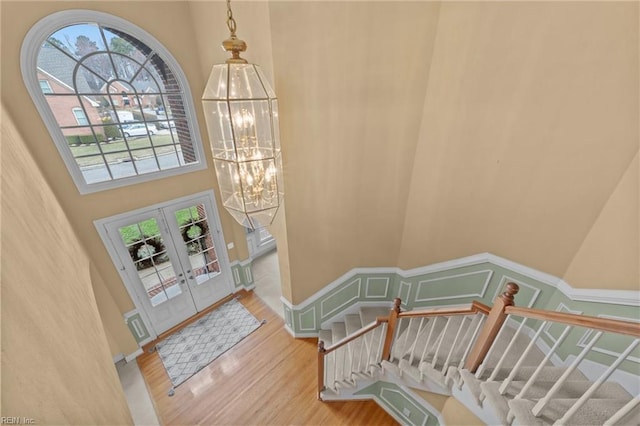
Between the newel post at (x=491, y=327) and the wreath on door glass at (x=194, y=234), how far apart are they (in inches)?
157

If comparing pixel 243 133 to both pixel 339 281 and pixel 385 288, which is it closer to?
pixel 339 281

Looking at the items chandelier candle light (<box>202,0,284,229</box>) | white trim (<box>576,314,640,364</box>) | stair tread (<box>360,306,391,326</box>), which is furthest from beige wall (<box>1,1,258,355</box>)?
white trim (<box>576,314,640,364</box>)

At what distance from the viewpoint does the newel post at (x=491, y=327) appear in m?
1.52

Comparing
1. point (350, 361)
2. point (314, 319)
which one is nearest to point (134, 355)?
point (314, 319)

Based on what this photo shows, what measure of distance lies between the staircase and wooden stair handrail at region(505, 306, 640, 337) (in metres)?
0.01

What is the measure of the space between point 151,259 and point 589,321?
15.3ft

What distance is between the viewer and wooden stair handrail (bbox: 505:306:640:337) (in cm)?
102

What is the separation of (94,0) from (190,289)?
398 cm

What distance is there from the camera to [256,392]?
10.6 ft

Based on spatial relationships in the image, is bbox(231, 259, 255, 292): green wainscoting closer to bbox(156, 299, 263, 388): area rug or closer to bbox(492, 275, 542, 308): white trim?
bbox(156, 299, 263, 388): area rug

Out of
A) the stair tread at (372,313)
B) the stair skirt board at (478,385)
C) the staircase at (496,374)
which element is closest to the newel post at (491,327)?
the staircase at (496,374)

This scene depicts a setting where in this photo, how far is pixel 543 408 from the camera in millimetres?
1435

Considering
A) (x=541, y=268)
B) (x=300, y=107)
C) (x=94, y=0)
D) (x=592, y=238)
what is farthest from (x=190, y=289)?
(x=592, y=238)

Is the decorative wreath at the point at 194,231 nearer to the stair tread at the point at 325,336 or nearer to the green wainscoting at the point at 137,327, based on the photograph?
the green wainscoting at the point at 137,327
